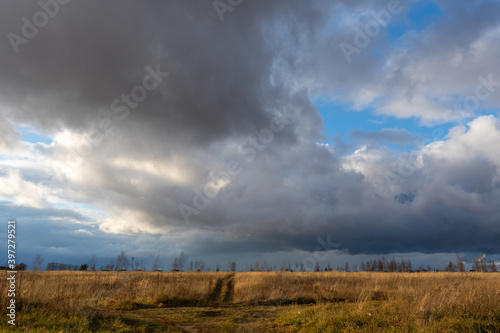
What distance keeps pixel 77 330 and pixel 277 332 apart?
7698 mm

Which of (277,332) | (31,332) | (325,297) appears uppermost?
(31,332)

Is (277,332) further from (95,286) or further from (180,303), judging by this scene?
(95,286)

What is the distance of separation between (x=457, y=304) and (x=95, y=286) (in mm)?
27243

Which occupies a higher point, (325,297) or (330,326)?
(330,326)

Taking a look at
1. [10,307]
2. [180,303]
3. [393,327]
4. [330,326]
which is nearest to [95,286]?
[180,303]

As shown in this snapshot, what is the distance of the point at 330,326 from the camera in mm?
11109

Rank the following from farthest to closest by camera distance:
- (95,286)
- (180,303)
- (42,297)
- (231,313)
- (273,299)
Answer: (95,286) → (273,299) → (180,303) → (231,313) → (42,297)

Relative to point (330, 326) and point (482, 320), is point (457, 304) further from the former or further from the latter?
point (330, 326)

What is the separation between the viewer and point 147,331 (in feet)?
39.7

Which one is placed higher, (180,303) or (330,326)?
(330,326)

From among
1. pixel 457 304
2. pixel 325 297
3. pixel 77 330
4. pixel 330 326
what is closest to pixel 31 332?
pixel 77 330

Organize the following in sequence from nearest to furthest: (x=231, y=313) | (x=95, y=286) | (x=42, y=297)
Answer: (x=42, y=297) < (x=231, y=313) < (x=95, y=286)

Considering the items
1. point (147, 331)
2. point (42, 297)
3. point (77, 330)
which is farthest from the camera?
point (42, 297)

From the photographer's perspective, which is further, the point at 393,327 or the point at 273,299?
the point at 273,299
